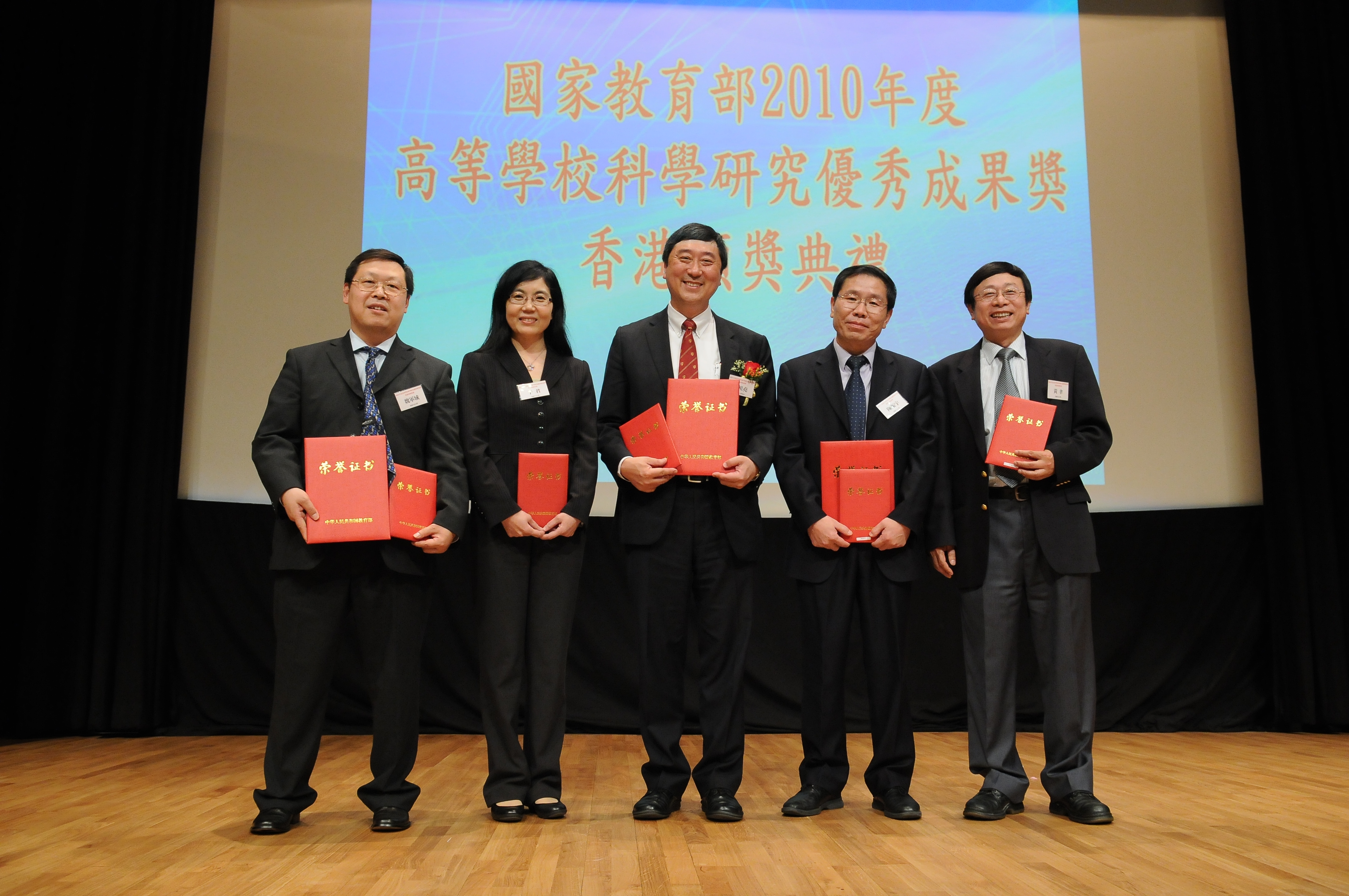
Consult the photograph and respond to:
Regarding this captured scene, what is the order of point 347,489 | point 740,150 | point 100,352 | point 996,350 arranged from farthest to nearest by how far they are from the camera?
point 740,150 → point 100,352 → point 996,350 → point 347,489

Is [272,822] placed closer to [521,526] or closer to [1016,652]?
[521,526]

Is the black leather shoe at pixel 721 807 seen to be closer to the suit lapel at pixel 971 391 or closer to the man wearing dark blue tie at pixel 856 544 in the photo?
the man wearing dark blue tie at pixel 856 544

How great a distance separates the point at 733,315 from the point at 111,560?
3.07 m

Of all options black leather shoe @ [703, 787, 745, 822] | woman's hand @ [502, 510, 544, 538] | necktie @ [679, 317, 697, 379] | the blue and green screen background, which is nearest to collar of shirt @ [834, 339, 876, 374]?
necktie @ [679, 317, 697, 379]

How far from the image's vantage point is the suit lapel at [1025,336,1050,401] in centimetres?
275

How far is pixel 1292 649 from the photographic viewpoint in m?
4.45

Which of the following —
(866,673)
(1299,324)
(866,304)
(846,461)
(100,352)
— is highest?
(1299,324)

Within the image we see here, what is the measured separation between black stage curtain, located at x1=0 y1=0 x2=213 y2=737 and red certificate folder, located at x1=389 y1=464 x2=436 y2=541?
239 cm

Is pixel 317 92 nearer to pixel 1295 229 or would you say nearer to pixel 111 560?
pixel 111 560

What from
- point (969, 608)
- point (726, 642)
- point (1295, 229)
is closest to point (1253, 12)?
point (1295, 229)

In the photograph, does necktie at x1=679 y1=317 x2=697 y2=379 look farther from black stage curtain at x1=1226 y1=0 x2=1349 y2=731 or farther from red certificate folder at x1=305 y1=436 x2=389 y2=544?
black stage curtain at x1=1226 y1=0 x2=1349 y2=731

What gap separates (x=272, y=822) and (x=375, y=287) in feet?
4.77

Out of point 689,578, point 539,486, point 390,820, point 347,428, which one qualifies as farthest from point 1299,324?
point 390,820

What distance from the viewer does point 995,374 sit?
111 inches
